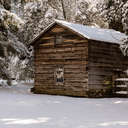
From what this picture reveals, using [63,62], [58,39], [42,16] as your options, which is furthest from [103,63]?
[42,16]

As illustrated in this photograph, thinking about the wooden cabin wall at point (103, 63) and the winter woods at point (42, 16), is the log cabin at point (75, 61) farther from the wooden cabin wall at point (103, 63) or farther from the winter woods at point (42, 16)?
the winter woods at point (42, 16)

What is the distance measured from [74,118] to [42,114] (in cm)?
147

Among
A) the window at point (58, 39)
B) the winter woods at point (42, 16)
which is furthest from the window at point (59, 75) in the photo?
the winter woods at point (42, 16)

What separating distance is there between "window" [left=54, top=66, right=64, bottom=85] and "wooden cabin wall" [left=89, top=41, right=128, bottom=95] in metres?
2.55

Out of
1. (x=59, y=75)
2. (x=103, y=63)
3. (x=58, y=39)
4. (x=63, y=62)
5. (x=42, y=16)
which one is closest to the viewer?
(x=103, y=63)

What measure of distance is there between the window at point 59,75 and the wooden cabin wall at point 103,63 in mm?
2549

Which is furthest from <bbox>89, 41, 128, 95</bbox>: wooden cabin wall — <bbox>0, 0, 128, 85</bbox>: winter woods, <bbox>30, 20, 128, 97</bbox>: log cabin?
<bbox>0, 0, 128, 85</bbox>: winter woods

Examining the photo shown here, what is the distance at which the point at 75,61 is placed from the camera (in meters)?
22.2

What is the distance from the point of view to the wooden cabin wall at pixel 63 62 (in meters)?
21.7

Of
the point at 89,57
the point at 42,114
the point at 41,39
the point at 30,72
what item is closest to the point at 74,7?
the point at 30,72

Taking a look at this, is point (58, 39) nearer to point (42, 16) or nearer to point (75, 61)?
point (75, 61)

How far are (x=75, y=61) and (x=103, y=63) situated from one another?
2.09m

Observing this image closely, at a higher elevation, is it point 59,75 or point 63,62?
point 63,62

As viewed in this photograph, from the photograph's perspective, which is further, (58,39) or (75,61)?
→ (58,39)
